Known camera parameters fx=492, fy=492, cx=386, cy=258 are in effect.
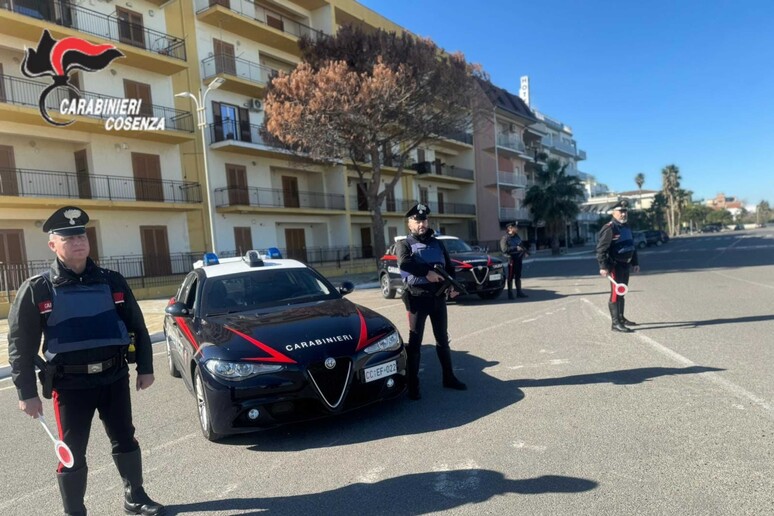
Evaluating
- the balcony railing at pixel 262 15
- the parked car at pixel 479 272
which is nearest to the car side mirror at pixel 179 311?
the parked car at pixel 479 272

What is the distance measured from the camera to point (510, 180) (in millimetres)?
46281

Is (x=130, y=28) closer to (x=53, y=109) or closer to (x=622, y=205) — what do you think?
(x=53, y=109)

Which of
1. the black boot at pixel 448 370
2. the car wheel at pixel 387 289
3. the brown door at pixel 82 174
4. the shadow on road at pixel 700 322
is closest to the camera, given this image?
the black boot at pixel 448 370

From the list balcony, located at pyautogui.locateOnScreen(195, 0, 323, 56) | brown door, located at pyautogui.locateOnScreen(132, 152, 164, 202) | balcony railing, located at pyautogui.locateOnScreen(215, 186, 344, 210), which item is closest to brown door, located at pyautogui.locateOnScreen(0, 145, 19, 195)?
brown door, located at pyautogui.locateOnScreen(132, 152, 164, 202)

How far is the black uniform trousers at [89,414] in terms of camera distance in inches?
108

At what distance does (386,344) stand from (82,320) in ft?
7.57

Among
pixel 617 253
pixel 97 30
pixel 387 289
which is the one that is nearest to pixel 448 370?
pixel 617 253

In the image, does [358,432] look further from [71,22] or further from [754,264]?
[71,22]

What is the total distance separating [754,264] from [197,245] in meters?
23.1

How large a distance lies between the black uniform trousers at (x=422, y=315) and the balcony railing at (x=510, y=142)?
42.1 metres

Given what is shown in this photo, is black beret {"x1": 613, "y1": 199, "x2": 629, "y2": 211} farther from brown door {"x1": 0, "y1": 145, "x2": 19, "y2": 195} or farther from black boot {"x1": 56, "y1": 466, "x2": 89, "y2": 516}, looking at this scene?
brown door {"x1": 0, "y1": 145, "x2": 19, "y2": 195}

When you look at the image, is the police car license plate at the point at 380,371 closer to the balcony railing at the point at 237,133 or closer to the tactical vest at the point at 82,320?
the tactical vest at the point at 82,320

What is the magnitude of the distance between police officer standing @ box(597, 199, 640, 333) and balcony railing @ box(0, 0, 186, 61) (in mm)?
20954

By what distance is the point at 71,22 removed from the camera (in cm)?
1928
